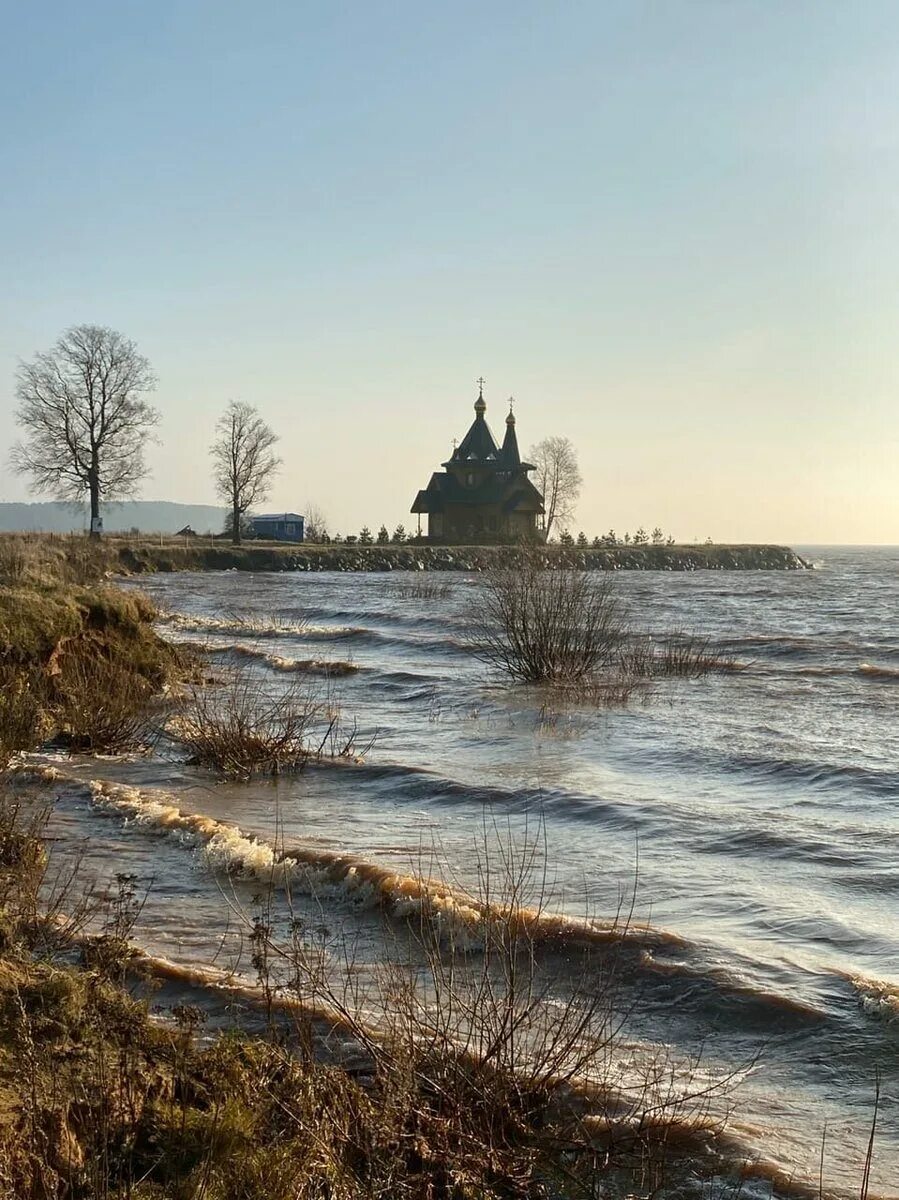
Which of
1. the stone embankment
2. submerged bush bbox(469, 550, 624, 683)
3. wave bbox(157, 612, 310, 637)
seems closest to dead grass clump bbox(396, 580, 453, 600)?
the stone embankment

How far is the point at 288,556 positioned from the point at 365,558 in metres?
5.65

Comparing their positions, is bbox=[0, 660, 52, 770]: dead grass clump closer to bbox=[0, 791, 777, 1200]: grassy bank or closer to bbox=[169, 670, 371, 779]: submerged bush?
bbox=[169, 670, 371, 779]: submerged bush

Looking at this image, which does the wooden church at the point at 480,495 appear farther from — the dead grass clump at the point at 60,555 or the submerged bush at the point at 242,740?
the submerged bush at the point at 242,740

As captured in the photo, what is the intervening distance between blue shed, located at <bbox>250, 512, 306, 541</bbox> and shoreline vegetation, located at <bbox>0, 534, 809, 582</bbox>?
958cm

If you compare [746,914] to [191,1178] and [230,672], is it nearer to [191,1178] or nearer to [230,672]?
[191,1178]

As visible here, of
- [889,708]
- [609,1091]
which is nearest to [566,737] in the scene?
[889,708]

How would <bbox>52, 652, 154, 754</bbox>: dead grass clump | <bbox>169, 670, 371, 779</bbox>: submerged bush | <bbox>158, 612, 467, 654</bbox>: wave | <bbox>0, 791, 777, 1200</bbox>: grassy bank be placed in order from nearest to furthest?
1. <bbox>0, 791, 777, 1200</bbox>: grassy bank
2. <bbox>169, 670, 371, 779</bbox>: submerged bush
3. <bbox>52, 652, 154, 754</bbox>: dead grass clump
4. <bbox>158, 612, 467, 654</bbox>: wave

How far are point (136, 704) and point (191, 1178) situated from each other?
1035 centimetres

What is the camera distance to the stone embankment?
194 ft

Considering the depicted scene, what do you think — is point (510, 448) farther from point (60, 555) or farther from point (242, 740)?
point (242, 740)

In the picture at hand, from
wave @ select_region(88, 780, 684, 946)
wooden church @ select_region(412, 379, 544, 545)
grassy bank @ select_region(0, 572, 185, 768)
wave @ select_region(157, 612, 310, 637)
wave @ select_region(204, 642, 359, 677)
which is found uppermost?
wooden church @ select_region(412, 379, 544, 545)

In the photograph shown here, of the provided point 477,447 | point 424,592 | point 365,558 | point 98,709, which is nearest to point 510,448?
point 477,447

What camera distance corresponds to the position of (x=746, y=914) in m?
7.72

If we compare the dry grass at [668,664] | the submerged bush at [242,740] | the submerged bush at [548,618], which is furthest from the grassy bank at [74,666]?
the dry grass at [668,664]
